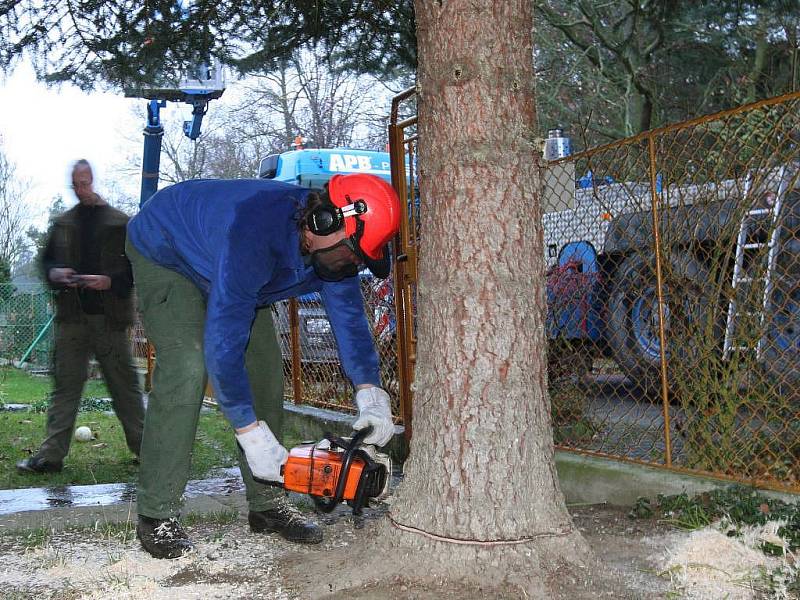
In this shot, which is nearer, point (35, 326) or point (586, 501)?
point (586, 501)

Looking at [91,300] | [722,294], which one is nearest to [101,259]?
[91,300]

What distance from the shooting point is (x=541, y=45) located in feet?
57.1

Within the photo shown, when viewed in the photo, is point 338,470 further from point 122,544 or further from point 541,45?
point 541,45

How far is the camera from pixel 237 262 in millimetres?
2967

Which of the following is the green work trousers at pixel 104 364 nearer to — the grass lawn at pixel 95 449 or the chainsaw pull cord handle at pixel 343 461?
the grass lawn at pixel 95 449

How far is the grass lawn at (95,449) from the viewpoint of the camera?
532 cm

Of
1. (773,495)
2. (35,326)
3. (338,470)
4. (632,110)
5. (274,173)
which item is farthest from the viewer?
(35,326)

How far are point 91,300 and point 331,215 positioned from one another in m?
3.09

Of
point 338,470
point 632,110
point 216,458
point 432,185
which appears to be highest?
point 632,110

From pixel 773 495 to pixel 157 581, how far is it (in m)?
2.46

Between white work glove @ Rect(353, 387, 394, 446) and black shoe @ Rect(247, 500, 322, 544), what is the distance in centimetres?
52

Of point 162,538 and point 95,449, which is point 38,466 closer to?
point 95,449

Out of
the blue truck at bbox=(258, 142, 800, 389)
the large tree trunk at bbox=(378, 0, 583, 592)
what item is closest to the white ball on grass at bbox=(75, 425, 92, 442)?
the blue truck at bbox=(258, 142, 800, 389)

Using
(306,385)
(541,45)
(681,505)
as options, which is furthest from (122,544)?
(541,45)
